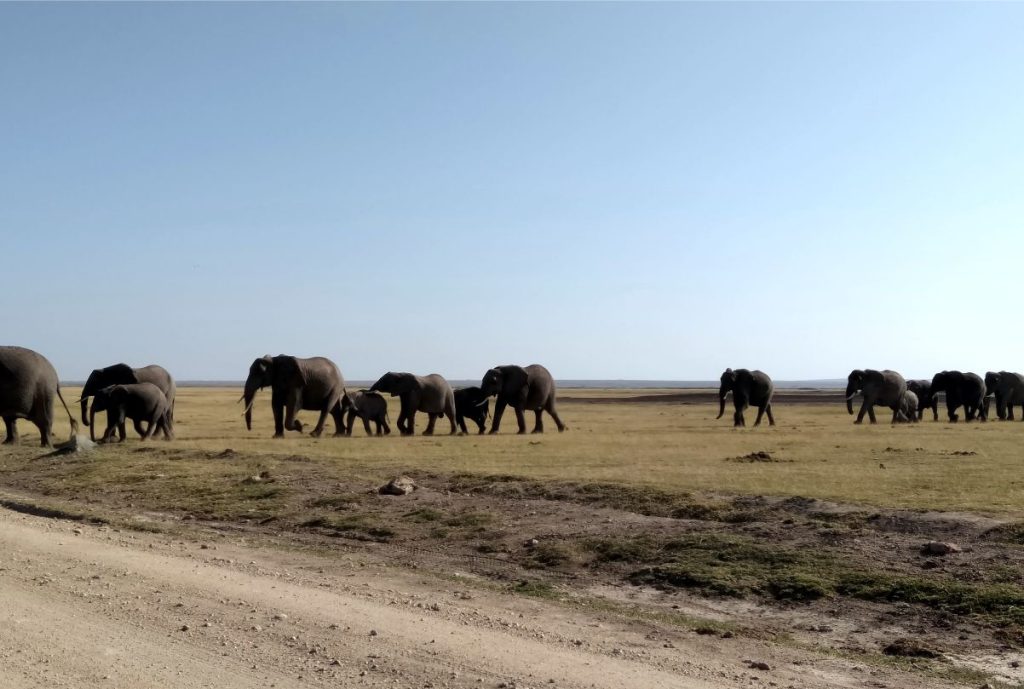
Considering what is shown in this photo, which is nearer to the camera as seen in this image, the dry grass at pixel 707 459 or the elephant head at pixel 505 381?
the dry grass at pixel 707 459

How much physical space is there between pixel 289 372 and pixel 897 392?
85.5 ft

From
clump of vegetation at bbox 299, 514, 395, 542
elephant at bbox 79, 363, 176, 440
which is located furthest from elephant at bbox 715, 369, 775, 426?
clump of vegetation at bbox 299, 514, 395, 542

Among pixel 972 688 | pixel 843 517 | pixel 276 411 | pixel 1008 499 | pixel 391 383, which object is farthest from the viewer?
pixel 391 383

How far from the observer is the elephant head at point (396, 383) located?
36.1 meters

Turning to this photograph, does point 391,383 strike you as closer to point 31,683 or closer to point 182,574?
point 182,574

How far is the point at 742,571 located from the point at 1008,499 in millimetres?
5885

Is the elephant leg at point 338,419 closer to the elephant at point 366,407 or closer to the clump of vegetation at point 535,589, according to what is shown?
the elephant at point 366,407

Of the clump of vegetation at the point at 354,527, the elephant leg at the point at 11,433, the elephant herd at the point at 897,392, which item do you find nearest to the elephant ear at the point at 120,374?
the elephant leg at the point at 11,433

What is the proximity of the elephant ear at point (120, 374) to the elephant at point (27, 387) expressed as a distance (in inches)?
123

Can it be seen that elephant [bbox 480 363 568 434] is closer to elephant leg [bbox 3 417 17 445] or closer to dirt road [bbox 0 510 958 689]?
elephant leg [bbox 3 417 17 445]

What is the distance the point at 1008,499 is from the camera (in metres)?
15.2

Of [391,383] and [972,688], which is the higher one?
[391,383]

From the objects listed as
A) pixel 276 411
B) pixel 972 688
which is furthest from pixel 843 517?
pixel 276 411

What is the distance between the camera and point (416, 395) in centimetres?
3619
